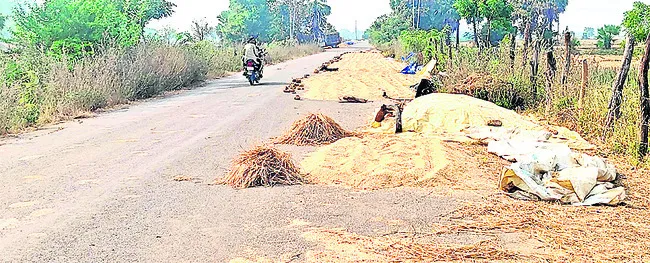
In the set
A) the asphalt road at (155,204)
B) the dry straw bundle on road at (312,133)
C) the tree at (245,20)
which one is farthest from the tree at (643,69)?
the tree at (245,20)

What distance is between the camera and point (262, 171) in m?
6.60

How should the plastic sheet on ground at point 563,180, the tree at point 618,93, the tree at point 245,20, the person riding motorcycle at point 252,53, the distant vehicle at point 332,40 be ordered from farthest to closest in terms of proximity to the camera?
the distant vehicle at point 332,40, the tree at point 245,20, the person riding motorcycle at point 252,53, the tree at point 618,93, the plastic sheet on ground at point 563,180

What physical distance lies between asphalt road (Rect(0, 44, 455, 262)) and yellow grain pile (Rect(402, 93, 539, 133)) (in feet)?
7.34

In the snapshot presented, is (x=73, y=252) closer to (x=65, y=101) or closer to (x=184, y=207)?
(x=184, y=207)

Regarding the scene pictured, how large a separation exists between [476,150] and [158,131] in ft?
16.7

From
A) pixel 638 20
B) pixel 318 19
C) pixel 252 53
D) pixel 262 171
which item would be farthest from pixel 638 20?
pixel 318 19

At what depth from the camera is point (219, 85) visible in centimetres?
2102

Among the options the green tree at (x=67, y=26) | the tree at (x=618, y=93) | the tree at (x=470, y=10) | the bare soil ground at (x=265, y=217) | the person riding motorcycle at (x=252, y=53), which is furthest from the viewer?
the person riding motorcycle at (x=252, y=53)

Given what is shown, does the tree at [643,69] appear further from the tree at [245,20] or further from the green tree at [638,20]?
the tree at [245,20]

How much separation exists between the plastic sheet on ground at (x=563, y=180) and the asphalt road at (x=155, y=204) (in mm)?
751

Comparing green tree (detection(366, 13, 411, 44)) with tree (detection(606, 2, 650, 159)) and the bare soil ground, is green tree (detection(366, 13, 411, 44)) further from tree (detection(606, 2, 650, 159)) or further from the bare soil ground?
the bare soil ground

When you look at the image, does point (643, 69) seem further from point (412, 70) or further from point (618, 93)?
point (412, 70)

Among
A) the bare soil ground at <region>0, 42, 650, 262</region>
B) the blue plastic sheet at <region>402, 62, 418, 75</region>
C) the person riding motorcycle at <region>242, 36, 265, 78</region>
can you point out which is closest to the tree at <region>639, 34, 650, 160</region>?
the bare soil ground at <region>0, 42, 650, 262</region>

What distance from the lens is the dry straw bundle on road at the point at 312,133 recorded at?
9062 mm
